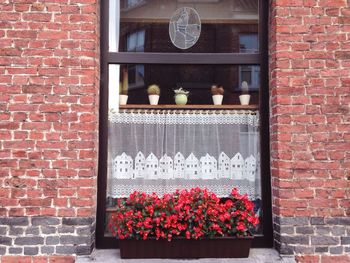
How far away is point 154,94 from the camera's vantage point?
424cm

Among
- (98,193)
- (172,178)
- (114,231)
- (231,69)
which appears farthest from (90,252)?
(231,69)

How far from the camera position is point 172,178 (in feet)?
13.5

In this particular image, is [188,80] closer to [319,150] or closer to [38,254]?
[319,150]

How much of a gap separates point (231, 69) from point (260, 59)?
0.32 meters

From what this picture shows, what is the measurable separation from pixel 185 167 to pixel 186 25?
5.06ft

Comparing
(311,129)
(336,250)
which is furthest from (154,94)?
(336,250)

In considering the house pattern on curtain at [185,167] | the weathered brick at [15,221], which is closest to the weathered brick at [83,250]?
the weathered brick at [15,221]

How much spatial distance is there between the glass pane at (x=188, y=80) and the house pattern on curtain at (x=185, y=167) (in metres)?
0.61

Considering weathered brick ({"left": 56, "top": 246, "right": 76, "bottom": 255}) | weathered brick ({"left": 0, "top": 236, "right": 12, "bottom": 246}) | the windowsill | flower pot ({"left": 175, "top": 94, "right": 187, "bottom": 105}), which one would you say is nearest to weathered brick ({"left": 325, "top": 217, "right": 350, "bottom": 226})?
the windowsill

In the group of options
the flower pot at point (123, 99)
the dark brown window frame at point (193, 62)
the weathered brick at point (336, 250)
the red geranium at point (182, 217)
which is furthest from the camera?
the flower pot at point (123, 99)

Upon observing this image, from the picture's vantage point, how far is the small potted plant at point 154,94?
4.24 m

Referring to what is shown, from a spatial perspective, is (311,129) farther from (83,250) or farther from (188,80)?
(83,250)

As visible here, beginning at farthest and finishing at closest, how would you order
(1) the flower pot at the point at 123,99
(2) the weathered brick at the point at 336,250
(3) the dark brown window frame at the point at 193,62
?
1. (1) the flower pot at the point at 123,99
2. (3) the dark brown window frame at the point at 193,62
3. (2) the weathered brick at the point at 336,250

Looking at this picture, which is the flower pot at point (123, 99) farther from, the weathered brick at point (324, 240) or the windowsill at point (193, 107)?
the weathered brick at point (324, 240)
